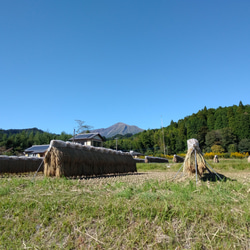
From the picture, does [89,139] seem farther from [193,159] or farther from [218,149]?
[193,159]

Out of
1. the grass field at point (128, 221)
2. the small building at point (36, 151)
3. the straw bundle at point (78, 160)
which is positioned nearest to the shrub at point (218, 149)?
the small building at point (36, 151)

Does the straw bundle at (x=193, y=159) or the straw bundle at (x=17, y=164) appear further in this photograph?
the straw bundle at (x=17, y=164)

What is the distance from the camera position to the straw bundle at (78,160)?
774 cm

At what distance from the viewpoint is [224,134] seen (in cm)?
5091

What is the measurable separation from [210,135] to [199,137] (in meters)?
6.54

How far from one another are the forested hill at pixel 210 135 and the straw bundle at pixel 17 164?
38.9m

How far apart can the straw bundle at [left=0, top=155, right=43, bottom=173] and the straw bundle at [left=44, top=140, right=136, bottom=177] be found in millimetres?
5426

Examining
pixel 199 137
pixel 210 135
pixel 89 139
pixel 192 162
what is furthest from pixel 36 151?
pixel 199 137

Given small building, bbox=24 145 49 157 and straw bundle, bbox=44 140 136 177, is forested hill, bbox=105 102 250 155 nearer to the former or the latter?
small building, bbox=24 145 49 157

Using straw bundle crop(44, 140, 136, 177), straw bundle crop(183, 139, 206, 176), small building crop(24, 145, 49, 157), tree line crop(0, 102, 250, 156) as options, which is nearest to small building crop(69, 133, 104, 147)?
small building crop(24, 145, 49, 157)

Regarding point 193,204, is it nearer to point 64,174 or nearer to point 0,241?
point 0,241

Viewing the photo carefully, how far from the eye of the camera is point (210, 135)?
176ft

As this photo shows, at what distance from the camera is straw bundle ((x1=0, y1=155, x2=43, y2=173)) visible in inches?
479

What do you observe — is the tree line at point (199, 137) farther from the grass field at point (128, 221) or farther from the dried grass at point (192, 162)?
the grass field at point (128, 221)
